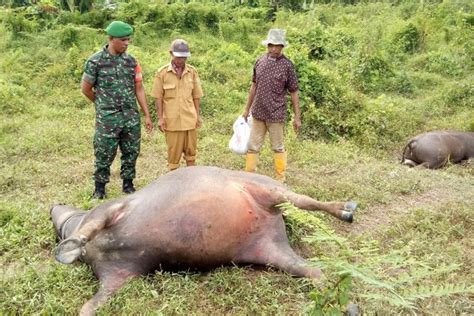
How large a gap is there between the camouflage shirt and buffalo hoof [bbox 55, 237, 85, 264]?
82.8 inches

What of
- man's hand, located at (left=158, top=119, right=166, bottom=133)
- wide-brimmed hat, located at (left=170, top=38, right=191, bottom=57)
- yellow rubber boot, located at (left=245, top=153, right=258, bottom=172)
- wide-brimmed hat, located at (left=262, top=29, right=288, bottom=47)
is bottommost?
yellow rubber boot, located at (left=245, top=153, right=258, bottom=172)

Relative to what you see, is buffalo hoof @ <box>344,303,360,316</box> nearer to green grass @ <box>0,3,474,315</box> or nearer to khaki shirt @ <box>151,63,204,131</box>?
green grass @ <box>0,3,474,315</box>

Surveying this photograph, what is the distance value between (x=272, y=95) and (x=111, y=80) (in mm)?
1671

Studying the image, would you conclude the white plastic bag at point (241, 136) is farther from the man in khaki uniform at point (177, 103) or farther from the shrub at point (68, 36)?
the shrub at point (68, 36)

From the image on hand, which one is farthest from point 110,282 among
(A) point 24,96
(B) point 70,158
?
(A) point 24,96

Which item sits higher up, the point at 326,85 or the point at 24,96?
the point at 326,85

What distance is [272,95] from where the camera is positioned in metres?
5.54

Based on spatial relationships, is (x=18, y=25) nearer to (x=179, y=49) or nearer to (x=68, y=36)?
(x=68, y=36)

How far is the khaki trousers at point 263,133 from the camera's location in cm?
567

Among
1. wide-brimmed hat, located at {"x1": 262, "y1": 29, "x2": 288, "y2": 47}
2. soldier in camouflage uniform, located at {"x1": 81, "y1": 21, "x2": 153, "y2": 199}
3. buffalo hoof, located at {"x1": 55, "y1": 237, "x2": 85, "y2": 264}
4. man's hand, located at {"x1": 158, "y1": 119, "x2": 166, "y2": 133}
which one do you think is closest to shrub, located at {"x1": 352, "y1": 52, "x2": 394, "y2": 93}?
wide-brimmed hat, located at {"x1": 262, "y1": 29, "x2": 288, "y2": 47}

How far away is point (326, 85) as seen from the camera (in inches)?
334

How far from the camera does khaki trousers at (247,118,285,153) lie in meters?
5.67

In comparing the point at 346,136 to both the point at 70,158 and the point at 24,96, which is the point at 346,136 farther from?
the point at 24,96

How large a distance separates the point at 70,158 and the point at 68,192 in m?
1.29
